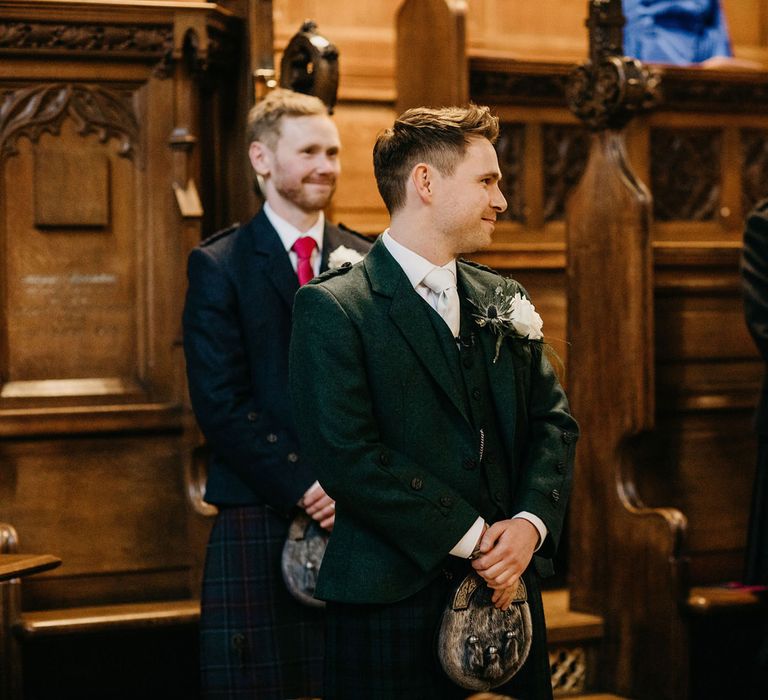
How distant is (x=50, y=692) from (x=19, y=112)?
6.13 feet

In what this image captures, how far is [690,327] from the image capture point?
4.68 metres

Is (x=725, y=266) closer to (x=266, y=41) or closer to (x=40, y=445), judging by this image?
(x=266, y=41)

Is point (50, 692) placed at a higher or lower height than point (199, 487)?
lower

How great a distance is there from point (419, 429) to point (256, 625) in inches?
46.0

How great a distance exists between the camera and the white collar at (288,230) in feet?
11.5

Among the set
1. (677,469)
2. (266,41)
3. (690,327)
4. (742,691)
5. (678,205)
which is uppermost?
(266,41)

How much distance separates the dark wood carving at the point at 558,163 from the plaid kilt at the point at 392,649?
2888 millimetres

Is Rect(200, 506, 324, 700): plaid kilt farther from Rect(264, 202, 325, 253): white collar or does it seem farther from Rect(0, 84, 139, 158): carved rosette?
Rect(0, 84, 139, 158): carved rosette

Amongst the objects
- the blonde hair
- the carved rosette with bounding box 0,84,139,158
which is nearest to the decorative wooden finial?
the blonde hair

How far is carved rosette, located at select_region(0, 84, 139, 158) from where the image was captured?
438 cm

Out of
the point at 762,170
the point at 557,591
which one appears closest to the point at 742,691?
the point at 557,591

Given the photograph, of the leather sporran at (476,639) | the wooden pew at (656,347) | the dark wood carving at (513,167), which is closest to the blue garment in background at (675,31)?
the wooden pew at (656,347)

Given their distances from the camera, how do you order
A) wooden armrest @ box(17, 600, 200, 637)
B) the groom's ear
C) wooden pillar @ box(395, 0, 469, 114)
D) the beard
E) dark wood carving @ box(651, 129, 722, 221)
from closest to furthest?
the groom's ear
the beard
wooden armrest @ box(17, 600, 200, 637)
wooden pillar @ box(395, 0, 469, 114)
dark wood carving @ box(651, 129, 722, 221)

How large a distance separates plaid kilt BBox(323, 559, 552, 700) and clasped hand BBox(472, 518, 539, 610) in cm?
9
